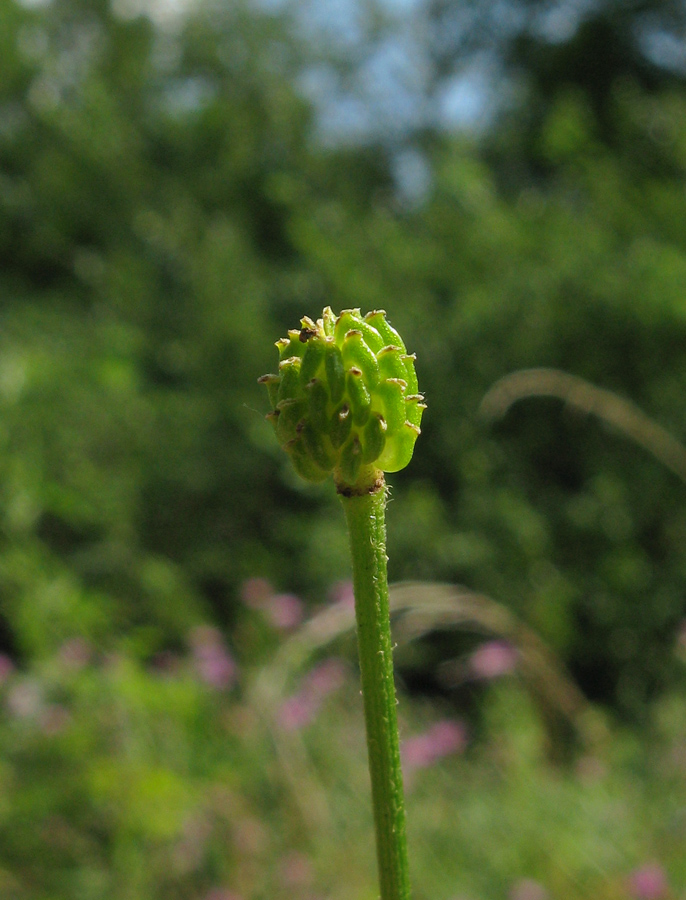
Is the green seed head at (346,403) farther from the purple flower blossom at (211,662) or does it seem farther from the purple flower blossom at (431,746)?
the purple flower blossom at (211,662)

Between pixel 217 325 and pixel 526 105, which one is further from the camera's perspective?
pixel 526 105

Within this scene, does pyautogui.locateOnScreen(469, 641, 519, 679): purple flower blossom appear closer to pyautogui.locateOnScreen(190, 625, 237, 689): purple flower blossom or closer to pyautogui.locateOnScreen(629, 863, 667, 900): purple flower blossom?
pyautogui.locateOnScreen(190, 625, 237, 689): purple flower blossom

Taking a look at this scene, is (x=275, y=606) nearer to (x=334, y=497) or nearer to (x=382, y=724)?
(x=334, y=497)

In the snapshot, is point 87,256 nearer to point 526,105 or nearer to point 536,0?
point 526,105

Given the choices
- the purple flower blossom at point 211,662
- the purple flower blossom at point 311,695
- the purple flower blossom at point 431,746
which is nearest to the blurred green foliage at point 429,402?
the purple flower blossom at point 211,662

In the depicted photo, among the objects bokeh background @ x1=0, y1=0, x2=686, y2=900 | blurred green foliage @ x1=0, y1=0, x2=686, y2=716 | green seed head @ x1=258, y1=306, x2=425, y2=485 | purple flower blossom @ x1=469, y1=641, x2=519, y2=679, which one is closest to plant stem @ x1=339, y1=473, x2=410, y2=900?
green seed head @ x1=258, y1=306, x2=425, y2=485

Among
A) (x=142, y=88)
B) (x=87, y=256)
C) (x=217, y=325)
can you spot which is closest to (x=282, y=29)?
(x=142, y=88)
